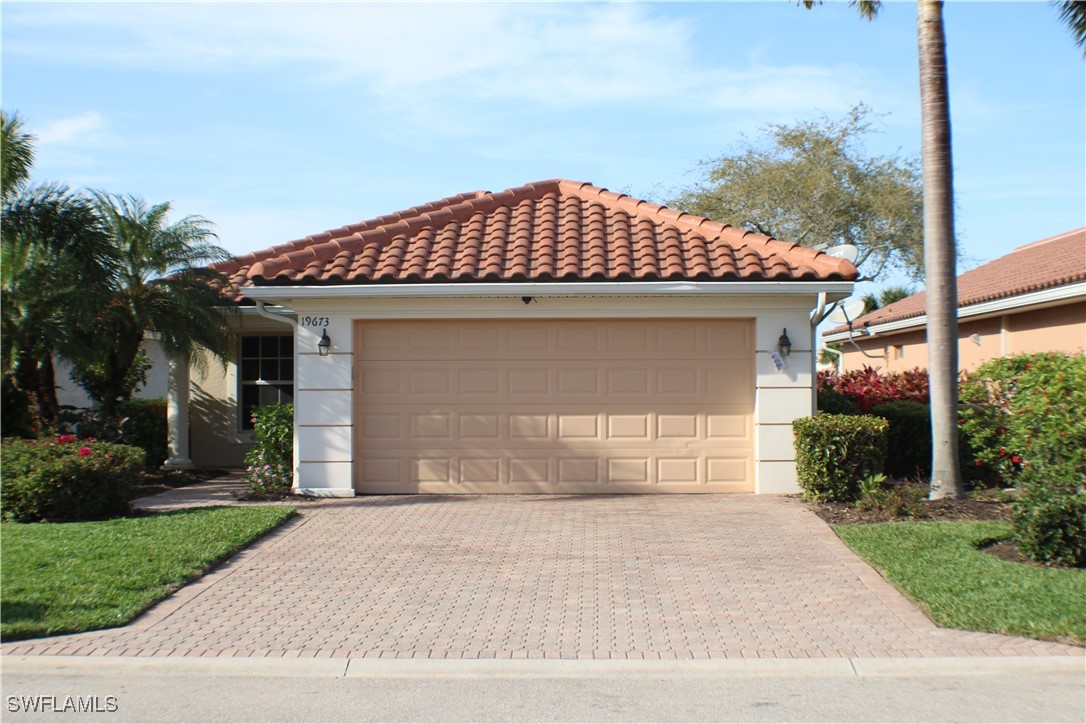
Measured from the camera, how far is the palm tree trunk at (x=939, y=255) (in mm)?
11719

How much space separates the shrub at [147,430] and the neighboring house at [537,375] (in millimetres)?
4296

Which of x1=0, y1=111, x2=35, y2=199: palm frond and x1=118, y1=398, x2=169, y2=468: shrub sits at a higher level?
x1=0, y1=111, x2=35, y2=199: palm frond

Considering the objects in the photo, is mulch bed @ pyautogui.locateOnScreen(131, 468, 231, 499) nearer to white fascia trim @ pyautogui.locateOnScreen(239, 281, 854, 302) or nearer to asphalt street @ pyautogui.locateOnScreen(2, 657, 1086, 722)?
white fascia trim @ pyautogui.locateOnScreen(239, 281, 854, 302)

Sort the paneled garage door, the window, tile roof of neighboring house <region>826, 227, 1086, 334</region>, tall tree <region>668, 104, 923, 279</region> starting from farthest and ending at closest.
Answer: tall tree <region>668, 104, 923, 279</region>
the window
tile roof of neighboring house <region>826, 227, 1086, 334</region>
the paneled garage door

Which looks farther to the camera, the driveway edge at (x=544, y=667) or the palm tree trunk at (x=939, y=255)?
the palm tree trunk at (x=939, y=255)

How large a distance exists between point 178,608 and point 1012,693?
239 inches

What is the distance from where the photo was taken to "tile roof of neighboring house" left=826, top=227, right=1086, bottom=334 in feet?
53.7

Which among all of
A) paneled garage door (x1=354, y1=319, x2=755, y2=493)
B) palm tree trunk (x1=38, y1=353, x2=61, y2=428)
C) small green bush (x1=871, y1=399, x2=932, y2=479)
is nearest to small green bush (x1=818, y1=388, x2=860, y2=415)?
small green bush (x1=871, y1=399, x2=932, y2=479)

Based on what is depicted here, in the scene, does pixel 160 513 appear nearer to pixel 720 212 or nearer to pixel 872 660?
pixel 872 660

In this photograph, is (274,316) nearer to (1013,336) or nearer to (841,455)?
(841,455)

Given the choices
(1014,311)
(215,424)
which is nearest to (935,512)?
(1014,311)

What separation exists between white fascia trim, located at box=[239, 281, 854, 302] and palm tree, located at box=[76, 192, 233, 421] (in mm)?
1938

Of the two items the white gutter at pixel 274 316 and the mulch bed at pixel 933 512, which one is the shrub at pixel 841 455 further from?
the white gutter at pixel 274 316

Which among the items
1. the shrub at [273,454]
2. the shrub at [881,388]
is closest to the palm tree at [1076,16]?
the shrub at [881,388]
